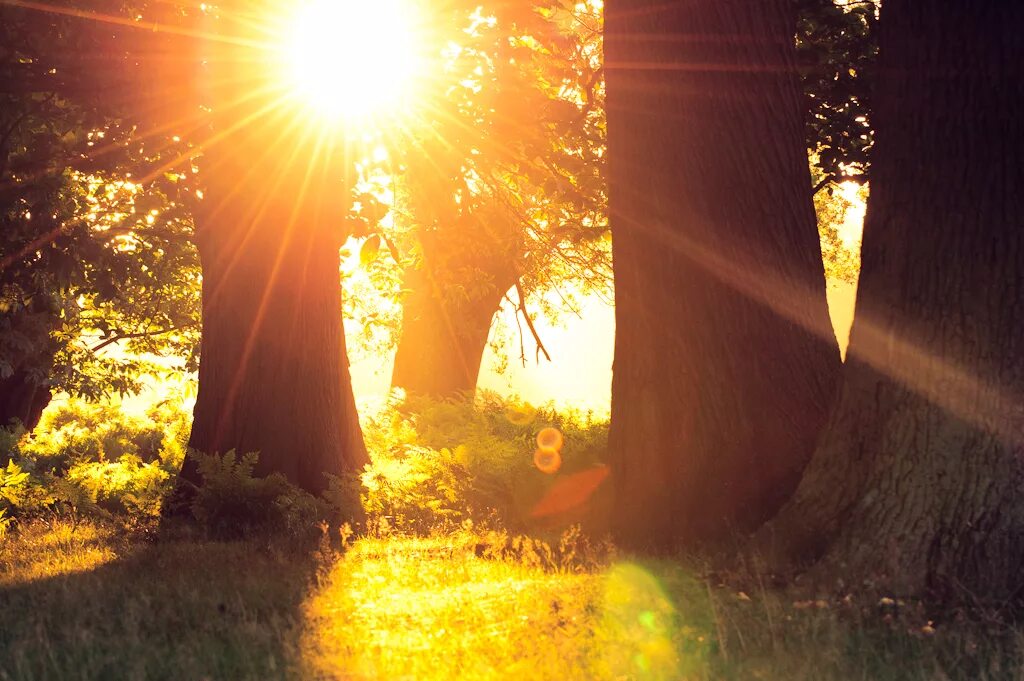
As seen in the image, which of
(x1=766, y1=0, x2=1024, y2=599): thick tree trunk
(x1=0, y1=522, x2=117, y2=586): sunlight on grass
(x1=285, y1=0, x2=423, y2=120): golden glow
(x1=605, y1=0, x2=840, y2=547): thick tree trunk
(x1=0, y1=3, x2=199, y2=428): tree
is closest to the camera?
(x1=766, y1=0, x2=1024, y2=599): thick tree trunk

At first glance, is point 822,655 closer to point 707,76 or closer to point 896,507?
point 896,507

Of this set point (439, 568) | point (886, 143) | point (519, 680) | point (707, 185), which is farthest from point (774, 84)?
point (519, 680)

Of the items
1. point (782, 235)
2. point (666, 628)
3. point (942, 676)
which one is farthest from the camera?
point (782, 235)

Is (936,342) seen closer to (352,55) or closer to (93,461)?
(352,55)

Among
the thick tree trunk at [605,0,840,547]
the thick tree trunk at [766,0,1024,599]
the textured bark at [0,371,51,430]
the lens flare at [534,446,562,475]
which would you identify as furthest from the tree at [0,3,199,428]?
the thick tree trunk at [766,0,1024,599]

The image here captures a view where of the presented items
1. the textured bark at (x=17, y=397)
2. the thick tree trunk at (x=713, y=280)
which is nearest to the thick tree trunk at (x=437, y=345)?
the textured bark at (x=17, y=397)

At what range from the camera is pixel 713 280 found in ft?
25.7

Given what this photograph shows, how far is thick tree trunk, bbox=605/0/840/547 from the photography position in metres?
7.66

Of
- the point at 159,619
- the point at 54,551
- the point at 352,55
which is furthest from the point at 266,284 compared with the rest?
the point at 159,619

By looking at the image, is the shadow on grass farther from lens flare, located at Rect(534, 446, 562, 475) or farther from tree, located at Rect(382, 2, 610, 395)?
tree, located at Rect(382, 2, 610, 395)

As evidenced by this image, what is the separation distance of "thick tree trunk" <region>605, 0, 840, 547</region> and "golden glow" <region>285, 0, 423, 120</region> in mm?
4886

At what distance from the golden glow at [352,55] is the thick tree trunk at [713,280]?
4.89m

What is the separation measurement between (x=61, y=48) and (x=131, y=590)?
718 cm

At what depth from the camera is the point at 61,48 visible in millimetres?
11062
